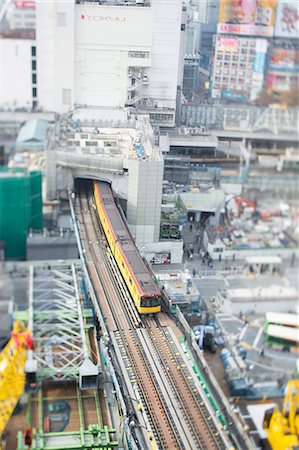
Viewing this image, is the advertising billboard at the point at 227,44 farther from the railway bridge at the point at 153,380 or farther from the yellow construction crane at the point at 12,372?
the yellow construction crane at the point at 12,372

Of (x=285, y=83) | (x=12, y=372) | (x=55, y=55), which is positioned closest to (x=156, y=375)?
(x=12, y=372)

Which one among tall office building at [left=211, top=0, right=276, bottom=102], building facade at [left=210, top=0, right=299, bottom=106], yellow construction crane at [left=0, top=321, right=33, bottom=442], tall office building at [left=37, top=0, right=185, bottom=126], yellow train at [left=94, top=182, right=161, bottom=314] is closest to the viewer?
yellow construction crane at [left=0, top=321, right=33, bottom=442]

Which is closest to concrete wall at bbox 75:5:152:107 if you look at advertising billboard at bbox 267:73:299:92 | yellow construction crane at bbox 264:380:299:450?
advertising billboard at bbox 267:73:299:92

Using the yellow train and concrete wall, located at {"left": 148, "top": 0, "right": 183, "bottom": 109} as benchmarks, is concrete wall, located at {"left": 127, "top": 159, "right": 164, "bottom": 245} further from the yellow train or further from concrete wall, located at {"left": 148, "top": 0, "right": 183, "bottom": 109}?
concrete wall, located at {"left": 148, "top": 0, "right": 183, "bottom": 109}

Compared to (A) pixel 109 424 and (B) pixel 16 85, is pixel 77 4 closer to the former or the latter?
(B) pixel 16 85

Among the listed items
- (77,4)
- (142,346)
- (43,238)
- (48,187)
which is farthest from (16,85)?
(142,346)

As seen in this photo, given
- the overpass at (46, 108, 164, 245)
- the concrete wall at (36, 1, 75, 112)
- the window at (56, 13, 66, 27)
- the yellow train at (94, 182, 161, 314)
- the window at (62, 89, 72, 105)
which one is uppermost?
the window at (56, 13, 66, 27)
